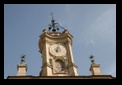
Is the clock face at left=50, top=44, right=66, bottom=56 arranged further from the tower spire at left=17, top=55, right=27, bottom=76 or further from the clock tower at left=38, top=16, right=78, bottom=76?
the tower spire at left=17, top=55, right=27, bottom=76

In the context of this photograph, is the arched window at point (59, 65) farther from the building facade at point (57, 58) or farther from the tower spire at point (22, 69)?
the tower spire at point (22, 69)

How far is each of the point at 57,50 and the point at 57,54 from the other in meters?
0.55

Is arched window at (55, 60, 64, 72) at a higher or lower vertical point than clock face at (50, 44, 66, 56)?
lower

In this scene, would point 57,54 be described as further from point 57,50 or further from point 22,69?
point 22,69

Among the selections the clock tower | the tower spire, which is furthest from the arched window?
the tower spire

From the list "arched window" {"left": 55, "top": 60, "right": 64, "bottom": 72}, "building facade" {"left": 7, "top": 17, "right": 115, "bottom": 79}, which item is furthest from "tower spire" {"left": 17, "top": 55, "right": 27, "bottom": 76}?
"arched window" {"left": 55, "top": 60, "right": 64, "bottom": 72}

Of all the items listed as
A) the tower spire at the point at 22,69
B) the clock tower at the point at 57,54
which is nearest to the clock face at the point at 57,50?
the clock tower at the point at 57,54

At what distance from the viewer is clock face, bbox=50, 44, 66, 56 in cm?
2653

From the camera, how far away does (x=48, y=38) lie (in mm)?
28297

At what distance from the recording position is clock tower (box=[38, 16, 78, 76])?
24.6 metres

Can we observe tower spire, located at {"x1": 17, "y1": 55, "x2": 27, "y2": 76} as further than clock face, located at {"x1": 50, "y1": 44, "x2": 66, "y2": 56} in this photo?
No

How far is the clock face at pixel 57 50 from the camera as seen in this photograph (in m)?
26.5
